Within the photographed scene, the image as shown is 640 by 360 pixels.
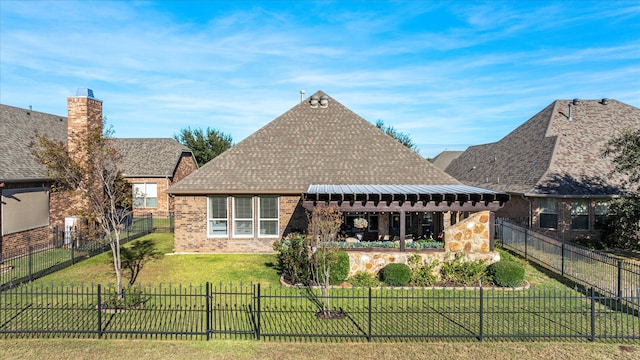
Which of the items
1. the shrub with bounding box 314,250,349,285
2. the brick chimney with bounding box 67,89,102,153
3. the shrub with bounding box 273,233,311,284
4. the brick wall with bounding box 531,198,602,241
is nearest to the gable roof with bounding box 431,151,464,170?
the brick wall with bounding box 531,198,602,241

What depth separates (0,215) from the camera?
17.5m

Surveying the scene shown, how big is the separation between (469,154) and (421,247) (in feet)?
99.2

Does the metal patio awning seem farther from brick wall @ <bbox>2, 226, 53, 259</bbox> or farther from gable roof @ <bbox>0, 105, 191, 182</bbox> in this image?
brick wall @ <bbox>2, 226, 53, 259</bbox>

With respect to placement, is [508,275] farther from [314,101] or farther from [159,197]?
[159,197]

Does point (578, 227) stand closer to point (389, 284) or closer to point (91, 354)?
point (389, 284)

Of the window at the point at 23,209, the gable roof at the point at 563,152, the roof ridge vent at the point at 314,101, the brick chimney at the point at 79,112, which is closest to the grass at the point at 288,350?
the window at the point at 23,209

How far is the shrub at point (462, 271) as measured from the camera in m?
14.3

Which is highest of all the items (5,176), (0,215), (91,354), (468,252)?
(5,176)

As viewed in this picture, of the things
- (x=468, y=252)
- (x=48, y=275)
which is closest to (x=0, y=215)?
(x=48, y=275)

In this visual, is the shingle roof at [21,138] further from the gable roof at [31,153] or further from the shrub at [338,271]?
the shrub at [338,271]

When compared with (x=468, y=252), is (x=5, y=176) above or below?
above

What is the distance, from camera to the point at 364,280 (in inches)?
564

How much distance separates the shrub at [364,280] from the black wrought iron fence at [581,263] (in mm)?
7449

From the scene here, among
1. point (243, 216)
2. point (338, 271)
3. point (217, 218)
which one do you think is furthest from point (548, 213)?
point (217, 218)
